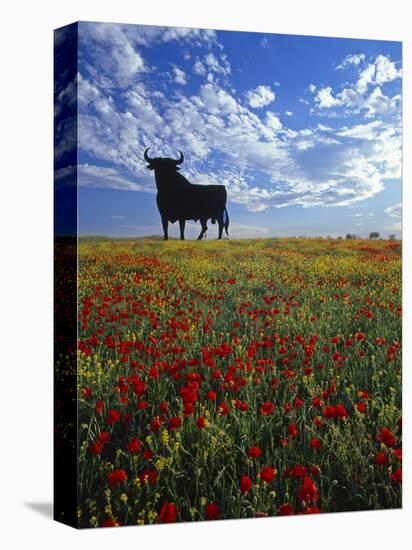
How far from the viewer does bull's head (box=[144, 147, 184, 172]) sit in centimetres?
854

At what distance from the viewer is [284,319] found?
9117 millimetres

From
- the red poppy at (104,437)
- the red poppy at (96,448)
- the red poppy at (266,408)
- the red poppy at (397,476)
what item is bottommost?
the red poppy at (397,476)

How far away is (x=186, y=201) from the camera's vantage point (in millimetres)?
8867

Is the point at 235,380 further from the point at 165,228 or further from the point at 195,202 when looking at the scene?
the point at 195,202

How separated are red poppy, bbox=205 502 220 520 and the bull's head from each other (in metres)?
2.66

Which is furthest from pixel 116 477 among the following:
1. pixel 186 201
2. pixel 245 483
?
pixel 186 201

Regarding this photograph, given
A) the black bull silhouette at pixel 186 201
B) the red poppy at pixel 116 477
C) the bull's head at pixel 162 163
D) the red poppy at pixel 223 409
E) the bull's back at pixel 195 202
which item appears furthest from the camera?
the bull's back at pixel 195 202

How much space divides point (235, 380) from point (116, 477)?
1.32 m

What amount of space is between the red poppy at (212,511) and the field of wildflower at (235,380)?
1 centimetres

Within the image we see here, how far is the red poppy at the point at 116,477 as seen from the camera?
7977mm

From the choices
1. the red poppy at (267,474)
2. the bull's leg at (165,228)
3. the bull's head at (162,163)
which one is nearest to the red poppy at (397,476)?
the red poppy at (267,474)

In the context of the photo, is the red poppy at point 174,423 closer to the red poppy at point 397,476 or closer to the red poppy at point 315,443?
the red poppy at point 315,443

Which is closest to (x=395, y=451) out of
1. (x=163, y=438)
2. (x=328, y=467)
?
(x=328, y=467)

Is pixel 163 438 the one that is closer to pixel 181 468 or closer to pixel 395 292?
pixel 181 468
